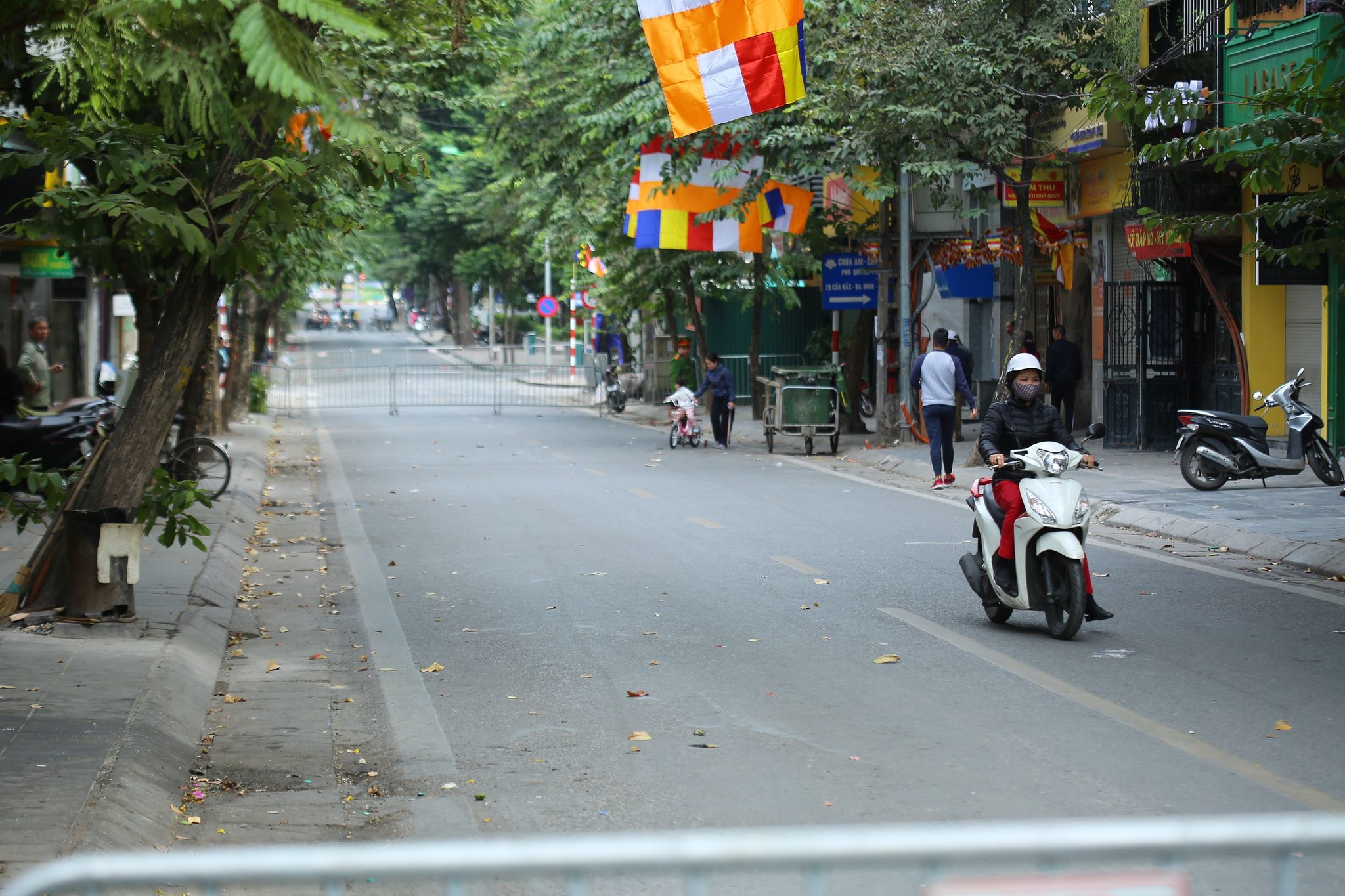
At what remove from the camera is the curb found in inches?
207

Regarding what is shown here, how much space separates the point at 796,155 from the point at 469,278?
1937 inches

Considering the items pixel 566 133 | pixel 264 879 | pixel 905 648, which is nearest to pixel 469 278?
pixel 566 133

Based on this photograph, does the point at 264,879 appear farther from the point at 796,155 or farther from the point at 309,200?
the point at 796,155

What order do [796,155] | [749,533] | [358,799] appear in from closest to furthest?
[358,799] → [749,533] → [796,155]

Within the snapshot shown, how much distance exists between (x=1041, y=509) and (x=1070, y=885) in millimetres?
6735

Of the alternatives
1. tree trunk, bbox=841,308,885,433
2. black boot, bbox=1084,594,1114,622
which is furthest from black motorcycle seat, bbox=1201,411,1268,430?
tree trunk, bbox=841,308,885,433

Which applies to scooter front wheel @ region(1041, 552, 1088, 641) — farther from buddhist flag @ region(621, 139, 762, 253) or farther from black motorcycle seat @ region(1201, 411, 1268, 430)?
buddhist flag @ region(621, 139, 762, 253)

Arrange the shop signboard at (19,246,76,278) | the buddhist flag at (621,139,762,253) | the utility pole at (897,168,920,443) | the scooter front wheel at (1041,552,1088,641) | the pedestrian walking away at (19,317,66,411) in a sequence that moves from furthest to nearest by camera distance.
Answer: the buddhist flag at (621,139,762,253)
the utility pole at (897,168,920,443)
the shop signboard at (19,246,76,278)
the pedestrian walking away at (19,317,66,411)
the scooter front wheel at (1041,552,1088,641)

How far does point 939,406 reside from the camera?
18484 mm

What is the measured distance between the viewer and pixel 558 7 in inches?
1032

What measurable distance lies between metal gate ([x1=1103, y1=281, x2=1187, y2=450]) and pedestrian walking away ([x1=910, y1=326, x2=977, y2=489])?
4284 mm

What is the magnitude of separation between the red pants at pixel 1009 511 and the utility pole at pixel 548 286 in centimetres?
2792

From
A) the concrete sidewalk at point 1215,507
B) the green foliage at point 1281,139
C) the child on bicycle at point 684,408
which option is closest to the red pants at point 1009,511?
the green foliage at point 1281,139

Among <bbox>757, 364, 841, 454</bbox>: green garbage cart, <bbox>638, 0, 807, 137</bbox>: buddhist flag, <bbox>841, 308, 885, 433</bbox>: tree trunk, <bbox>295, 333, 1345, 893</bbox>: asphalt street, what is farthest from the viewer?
<bbox>841, 308, 885, 433</bbox>: tree trunk
